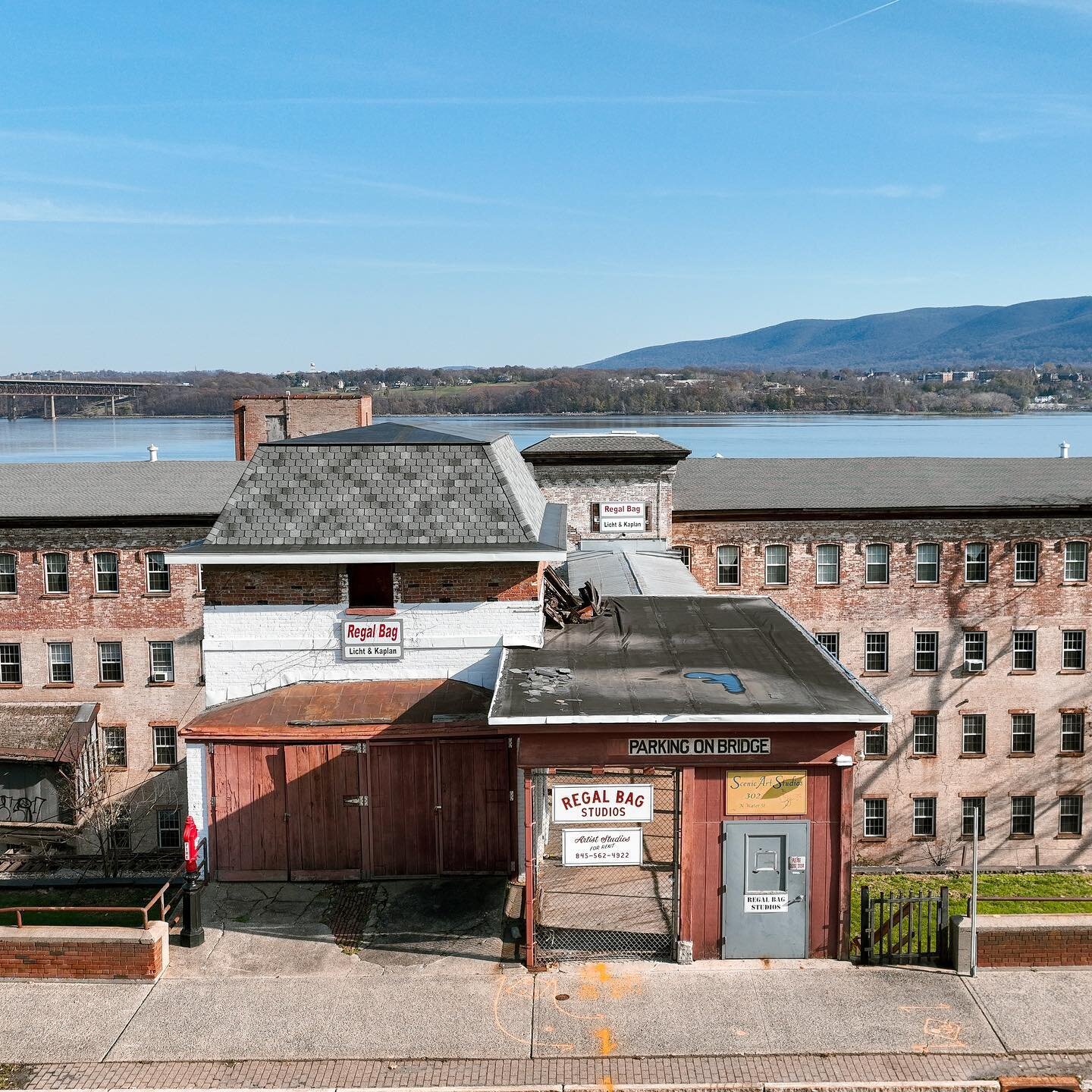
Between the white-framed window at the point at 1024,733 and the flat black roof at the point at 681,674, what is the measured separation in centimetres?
2330

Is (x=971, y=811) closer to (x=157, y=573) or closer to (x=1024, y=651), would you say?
(x=1024, y=651)

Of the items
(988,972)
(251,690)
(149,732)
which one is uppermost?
(251,690)

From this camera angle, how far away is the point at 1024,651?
3800 cm

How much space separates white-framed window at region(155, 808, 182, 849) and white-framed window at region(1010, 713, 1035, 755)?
1185 inches

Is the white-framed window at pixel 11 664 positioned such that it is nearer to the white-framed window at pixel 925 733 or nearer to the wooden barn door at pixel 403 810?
the wooden barn door at pixel 403 810

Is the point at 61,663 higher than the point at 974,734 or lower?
higher

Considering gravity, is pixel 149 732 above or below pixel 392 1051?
below

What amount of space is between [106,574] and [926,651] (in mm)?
28914

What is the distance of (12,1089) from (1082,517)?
36170 millimetres

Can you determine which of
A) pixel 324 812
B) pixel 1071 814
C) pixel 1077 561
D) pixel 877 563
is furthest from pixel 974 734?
pixel 324 812

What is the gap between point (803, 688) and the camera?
14.0 metres

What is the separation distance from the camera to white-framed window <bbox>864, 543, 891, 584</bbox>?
3744 centimetres

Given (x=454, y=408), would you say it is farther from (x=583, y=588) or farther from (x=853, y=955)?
(x=853, y=955)

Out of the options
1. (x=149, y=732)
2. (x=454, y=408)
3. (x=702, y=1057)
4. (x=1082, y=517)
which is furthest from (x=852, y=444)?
(x=702, y=1057)
